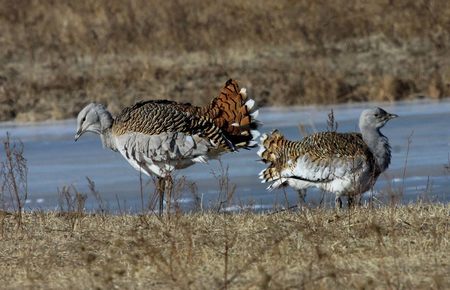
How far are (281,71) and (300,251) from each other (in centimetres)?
1794

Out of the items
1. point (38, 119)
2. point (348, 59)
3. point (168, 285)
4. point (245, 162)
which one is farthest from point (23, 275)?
point (348, 59)

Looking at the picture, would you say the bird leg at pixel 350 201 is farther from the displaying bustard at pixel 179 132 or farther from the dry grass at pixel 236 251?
the displaying bustard at pixel 179 132

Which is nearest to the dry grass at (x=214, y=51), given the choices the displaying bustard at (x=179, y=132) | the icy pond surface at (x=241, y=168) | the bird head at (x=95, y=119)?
the icy pond surface at (x=241, y=168)

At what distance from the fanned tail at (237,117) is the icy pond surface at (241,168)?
0.29 metres

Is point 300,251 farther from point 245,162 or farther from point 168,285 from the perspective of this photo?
point 245,162

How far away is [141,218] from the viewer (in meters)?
8.43

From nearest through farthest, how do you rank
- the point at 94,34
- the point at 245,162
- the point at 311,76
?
the point at 245,162 < the point at 311,76 < the point at 94,34

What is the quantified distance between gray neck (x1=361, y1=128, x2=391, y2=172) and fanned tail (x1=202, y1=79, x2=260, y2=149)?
0.98 m

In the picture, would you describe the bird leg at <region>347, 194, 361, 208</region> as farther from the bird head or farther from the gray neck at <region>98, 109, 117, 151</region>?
the bird head

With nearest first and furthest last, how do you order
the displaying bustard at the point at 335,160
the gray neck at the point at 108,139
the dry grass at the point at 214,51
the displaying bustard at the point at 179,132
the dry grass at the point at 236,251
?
the dry grass at the point at 236,251 < the displaying bustard at the point at 335,160 < the displaying bustard at the point at 179,132 < the gray neck at the point at 108,139 < the dry grass at the point at 214,51

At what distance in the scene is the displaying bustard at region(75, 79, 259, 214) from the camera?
10.3 m

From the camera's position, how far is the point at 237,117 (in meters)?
10.7

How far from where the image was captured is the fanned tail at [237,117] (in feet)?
34.8

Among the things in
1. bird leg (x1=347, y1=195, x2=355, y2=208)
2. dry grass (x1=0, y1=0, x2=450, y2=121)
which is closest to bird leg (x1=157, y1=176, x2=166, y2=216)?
bird leg (x1=347, y1=195, x2=355, y2=208)
